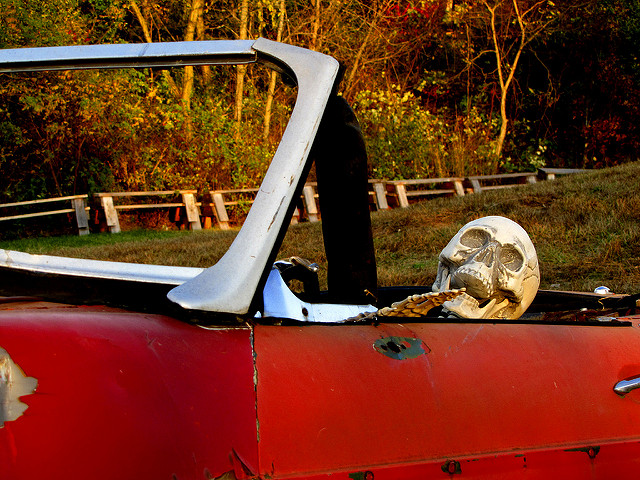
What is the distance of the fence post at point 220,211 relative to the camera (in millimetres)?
9156

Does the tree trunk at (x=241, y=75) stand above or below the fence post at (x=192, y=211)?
above

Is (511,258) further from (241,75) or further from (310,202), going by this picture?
(310,202)

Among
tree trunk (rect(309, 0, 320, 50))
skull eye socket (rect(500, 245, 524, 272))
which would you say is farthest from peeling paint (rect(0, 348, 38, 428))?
tree trunk (rect(309, 0, 320, 50))

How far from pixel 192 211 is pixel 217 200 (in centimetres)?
57

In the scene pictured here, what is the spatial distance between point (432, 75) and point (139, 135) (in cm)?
933

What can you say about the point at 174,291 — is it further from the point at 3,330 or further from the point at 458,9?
the point at 458,9

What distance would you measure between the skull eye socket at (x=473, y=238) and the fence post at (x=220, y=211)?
6.67 meters

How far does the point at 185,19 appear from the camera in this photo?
1372cm

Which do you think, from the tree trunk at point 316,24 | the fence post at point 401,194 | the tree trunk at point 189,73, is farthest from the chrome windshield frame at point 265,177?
the tree trunk at point 316,24

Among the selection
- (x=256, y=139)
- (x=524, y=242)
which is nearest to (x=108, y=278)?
(x=524, y=242)

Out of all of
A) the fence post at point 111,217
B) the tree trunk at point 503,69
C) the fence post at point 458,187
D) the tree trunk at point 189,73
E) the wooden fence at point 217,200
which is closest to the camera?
the wooden fence at point 217,200

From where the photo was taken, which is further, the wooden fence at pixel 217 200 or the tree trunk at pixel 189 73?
the tree trunk at pixel 189 73

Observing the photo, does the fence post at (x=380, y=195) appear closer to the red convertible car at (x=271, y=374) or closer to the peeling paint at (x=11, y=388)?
the red convertible car at (x=271, y=374)

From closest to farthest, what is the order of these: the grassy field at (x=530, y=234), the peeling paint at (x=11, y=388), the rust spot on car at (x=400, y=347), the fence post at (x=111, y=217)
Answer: the peeling paint at (x=11, y=388) → the rust spot on car at (x=400, y=347) → the grassy field at (x=530, y=234) → the fence post at (x=111, y=217)
